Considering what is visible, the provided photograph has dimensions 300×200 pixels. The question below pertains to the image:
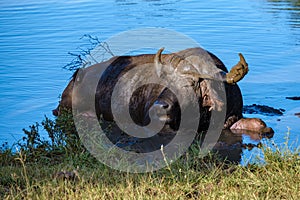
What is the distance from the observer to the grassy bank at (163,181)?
5594 millimetres

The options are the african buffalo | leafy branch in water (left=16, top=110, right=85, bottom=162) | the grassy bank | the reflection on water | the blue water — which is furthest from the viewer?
the reflection on water

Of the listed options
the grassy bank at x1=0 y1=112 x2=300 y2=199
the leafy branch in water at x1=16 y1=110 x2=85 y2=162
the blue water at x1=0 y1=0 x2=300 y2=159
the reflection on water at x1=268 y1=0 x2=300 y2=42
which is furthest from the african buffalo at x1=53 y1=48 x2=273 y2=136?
the reflection on water at x1=268 y1=0 x2=300 y2=42

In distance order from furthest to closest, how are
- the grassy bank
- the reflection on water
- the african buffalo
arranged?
the reflection on water, the african buffalo, the grassy bank

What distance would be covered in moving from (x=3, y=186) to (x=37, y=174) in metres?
0.43

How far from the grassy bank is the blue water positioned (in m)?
1.88

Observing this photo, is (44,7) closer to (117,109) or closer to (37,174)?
(117,109)

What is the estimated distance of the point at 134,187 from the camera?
5918 millimetres

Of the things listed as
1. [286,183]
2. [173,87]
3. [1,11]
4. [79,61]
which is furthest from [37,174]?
[1,11]

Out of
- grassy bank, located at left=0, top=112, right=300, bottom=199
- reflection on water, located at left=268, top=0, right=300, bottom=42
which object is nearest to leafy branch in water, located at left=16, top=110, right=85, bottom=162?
grassy bank, located at left=0, top=112, right=300, bottom=199

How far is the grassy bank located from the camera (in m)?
5.59

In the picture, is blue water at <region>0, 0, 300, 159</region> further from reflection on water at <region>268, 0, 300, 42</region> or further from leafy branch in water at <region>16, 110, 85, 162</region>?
leafy branch in water at <region>16, 110, 85, 162</region>

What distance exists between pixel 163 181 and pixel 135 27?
10.2m

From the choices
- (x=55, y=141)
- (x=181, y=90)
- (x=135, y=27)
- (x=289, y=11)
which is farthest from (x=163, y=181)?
(x=289, y=11)

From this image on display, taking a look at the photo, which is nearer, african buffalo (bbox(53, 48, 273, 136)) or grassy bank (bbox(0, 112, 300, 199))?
grassy bank (bbox(0, 112, 300, 199))
